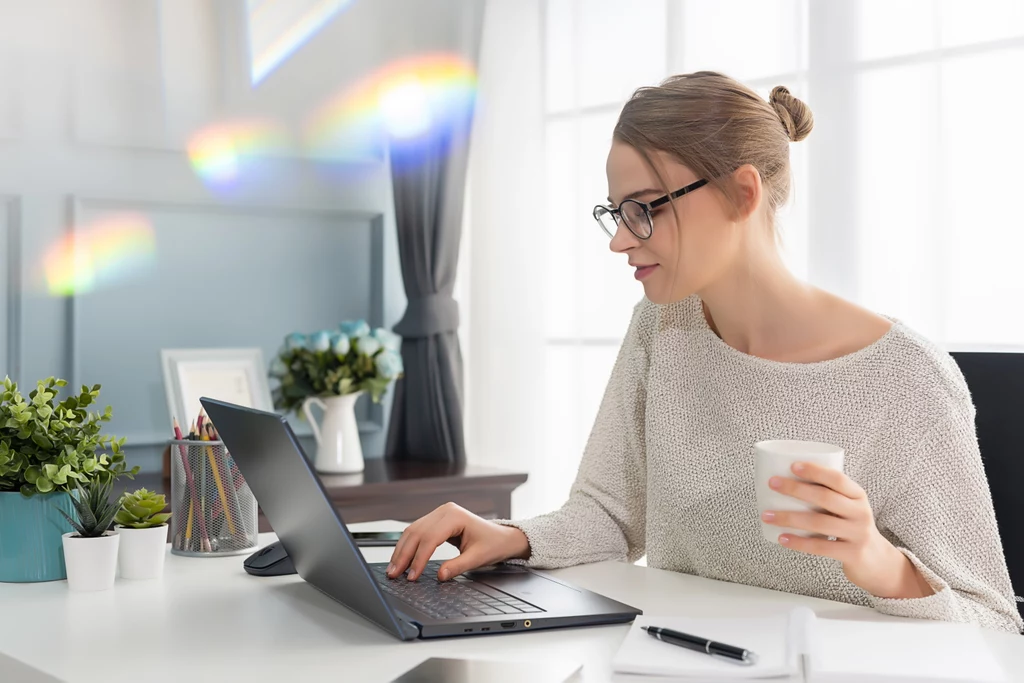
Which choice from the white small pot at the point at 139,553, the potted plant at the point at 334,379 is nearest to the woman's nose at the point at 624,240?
the white small pot at the point at 139,553

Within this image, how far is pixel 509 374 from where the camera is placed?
114 inches

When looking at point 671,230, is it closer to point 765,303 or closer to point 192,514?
point 765,303

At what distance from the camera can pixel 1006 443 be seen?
54.4 inches

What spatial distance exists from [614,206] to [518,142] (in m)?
1.45

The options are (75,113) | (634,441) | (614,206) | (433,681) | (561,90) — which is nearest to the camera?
(433,681)

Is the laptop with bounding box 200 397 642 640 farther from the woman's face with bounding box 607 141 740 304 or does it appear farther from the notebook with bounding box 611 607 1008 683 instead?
the woman's face with bounding box 607 141 740 304

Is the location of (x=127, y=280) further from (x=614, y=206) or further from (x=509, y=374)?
(x=614, y=206)

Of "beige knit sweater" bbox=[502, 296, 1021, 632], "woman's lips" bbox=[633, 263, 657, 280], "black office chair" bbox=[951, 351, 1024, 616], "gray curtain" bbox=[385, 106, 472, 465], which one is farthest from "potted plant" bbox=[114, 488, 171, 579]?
"gray curtain" bbox=[385, 106, 472, 465]

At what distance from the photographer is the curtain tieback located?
2.90 meters

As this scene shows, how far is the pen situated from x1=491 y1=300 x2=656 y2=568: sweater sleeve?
42 cm

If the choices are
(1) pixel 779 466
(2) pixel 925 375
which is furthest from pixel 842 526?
(2) pixel 925 375

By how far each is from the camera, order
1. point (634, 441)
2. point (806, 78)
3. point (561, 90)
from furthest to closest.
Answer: point (561, 90), point (806, 78), point (634, 441)

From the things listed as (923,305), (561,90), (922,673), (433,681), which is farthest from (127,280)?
(922,673)

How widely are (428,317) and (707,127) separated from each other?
1.56 m
